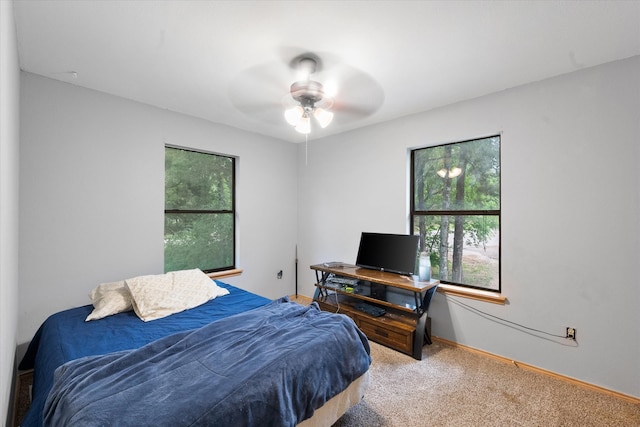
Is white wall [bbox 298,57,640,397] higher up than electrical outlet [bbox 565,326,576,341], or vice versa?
white wall [bbox 298,57,640,397]

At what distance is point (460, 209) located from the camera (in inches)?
116

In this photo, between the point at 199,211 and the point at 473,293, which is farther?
the point at 199,211

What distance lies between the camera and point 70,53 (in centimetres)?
200

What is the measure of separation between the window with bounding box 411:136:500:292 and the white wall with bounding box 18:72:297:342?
2.56m

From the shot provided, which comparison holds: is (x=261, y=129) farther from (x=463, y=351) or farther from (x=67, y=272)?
(x=463, y=351)

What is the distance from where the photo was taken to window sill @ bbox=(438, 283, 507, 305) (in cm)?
256

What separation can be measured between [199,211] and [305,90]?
2.14 m

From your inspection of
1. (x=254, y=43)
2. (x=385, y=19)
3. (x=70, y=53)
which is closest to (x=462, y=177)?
(x=385, y=19)

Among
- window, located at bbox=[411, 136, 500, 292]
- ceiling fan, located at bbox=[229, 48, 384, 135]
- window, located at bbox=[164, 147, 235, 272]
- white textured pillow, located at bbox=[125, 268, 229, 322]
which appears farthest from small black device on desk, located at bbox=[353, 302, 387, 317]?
ceiling fan, located at bbox=[229, 48, 384, 135]

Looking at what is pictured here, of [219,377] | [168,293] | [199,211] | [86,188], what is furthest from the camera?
[199,211]

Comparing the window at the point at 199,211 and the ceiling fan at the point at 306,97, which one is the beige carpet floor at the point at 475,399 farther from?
the window at the point at 199,211

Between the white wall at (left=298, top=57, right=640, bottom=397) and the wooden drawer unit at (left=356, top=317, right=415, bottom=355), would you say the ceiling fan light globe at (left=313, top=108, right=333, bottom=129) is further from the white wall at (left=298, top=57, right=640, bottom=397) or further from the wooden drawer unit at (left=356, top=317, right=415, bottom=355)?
the wooden drawer unit at (left=356, top=317, right=415, bottom=355)

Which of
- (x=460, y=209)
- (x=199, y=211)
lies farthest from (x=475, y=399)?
(x=199, y=211)

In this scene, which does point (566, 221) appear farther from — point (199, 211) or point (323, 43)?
point (199, 211)
